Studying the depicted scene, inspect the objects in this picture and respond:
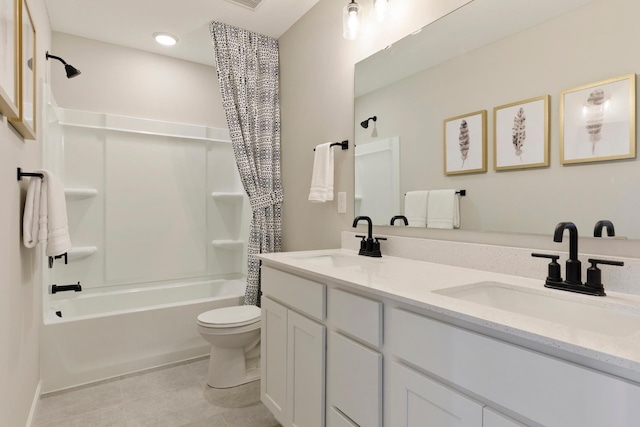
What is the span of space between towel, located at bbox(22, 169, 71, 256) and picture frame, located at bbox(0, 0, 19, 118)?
0.41 m

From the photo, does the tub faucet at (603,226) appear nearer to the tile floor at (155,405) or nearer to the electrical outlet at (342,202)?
the electrical outlet at (342,202)

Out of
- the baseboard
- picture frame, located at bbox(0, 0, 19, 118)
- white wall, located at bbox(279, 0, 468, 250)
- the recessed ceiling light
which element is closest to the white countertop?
white wall, located at bbox(279, 0, 468, 250)

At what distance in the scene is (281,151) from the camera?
109 inches

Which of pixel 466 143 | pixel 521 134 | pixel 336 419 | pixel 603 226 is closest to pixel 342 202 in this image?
pixel 466 143

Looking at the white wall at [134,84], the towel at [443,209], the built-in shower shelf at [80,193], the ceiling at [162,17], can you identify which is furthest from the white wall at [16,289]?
the towel at [443,209]

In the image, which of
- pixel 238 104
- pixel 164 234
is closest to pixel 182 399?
pixel 164 234

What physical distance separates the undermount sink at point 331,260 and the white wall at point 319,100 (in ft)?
0.91

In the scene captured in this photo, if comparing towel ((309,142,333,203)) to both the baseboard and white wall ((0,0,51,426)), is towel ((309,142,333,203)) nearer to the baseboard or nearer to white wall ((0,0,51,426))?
white wall ((0,0,51,426))

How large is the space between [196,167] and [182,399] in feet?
6.94

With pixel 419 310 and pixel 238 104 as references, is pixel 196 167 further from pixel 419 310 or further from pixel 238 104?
pixel 419 310

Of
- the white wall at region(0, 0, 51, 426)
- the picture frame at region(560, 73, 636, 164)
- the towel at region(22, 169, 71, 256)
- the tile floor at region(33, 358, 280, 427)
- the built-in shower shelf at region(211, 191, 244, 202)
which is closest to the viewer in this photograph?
the picture frame at region(560, 73, 636, 164)

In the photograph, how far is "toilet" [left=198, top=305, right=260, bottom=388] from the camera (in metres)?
2.15

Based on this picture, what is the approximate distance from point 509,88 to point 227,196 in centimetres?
276

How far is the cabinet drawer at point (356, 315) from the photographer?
1078 millimetres
